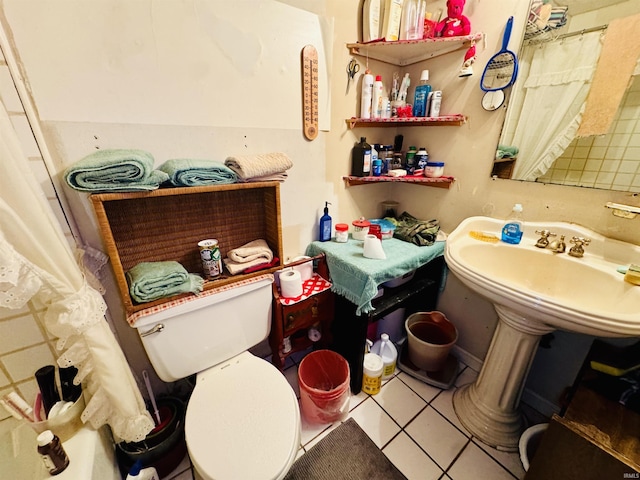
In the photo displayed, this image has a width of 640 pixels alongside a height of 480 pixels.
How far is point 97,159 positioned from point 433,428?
5.67ft

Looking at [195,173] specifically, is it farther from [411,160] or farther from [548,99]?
[548,99]

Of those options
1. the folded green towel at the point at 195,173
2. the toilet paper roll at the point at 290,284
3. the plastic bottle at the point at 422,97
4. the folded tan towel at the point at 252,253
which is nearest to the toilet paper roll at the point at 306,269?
the toilet paper roll at the point at 290,284

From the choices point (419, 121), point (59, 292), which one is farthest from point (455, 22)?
Answer: point (59, 292)

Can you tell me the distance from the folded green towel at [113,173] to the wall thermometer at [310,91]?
71cm

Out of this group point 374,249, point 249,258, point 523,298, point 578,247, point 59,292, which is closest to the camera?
point 59,292

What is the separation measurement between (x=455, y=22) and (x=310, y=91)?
72 cm

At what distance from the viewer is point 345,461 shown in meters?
1.09

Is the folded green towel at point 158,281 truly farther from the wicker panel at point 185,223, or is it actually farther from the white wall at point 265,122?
the white wall at point 265,122

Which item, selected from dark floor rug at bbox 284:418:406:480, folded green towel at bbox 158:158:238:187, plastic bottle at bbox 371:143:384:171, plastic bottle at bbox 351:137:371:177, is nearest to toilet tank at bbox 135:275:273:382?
folded green towel at bbox 158:158:238:187

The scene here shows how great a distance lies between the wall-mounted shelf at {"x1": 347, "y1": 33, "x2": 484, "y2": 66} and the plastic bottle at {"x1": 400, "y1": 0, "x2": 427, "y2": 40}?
0.13 feet

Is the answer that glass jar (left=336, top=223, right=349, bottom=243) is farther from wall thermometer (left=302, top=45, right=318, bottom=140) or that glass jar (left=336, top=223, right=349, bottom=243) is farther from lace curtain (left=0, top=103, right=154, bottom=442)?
lace curtain (left=0, top=103, right=154, bottom=442)

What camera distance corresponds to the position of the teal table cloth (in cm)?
108

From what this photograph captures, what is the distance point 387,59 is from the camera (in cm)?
137

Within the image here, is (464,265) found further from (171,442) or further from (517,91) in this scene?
(171,442)
